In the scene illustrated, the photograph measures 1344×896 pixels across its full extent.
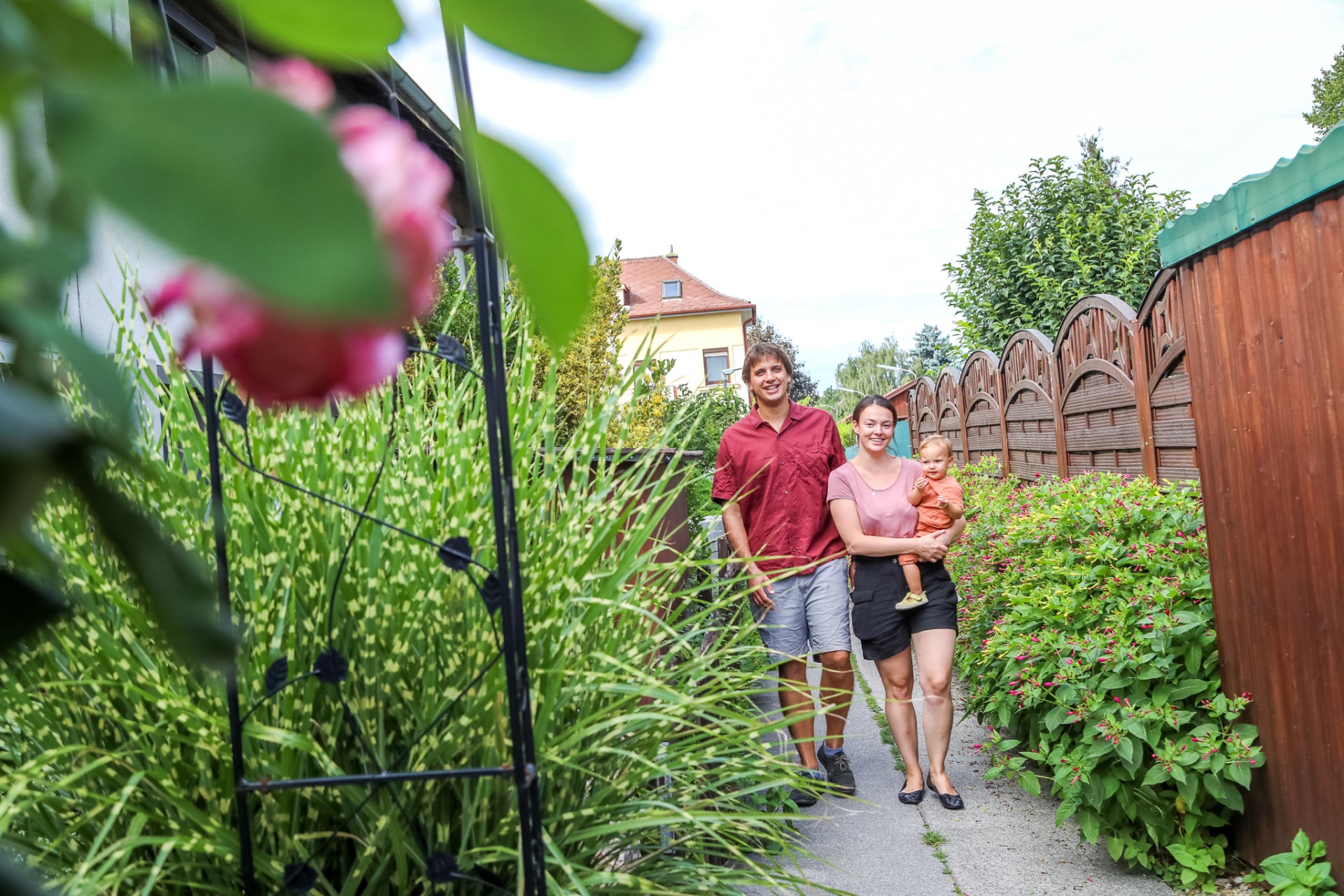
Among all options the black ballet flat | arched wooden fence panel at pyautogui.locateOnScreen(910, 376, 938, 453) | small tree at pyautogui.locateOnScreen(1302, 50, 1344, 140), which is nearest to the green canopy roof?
the black ballet flat

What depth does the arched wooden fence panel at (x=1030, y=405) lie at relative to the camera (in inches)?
282

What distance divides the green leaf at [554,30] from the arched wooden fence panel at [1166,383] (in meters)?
4.69

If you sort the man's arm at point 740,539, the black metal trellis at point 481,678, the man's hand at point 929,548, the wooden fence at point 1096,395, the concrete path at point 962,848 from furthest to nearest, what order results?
the wooden fence at point 1096,395 → the man's hand at point 929,548 → the man's arm at point 740,539 → the concrete path at point 962,848 → the black metal trellis at point 481,678

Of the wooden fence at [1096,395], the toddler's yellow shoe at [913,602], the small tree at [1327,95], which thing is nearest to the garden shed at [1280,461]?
the wooden fence at [1096,395]

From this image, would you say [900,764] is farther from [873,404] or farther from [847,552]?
[873,404]

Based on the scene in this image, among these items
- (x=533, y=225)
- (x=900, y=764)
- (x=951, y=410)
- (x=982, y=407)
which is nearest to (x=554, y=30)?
(x=533, y=225)

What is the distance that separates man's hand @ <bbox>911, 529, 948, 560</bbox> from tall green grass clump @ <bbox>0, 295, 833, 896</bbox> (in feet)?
7.98

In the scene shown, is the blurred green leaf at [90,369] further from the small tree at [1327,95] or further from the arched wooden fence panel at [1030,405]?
the small tree at [1327,95]

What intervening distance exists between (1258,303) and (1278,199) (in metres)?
0.32

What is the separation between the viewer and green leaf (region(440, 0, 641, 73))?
33cm

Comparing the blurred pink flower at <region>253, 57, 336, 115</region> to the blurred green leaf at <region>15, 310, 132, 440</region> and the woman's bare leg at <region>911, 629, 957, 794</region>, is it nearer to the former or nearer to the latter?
the blurred green leaf at <region>15, 310, 132, 440</region>

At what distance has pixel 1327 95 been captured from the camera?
30984mm

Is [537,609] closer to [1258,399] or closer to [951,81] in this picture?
[951,81]

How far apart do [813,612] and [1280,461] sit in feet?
6.41
